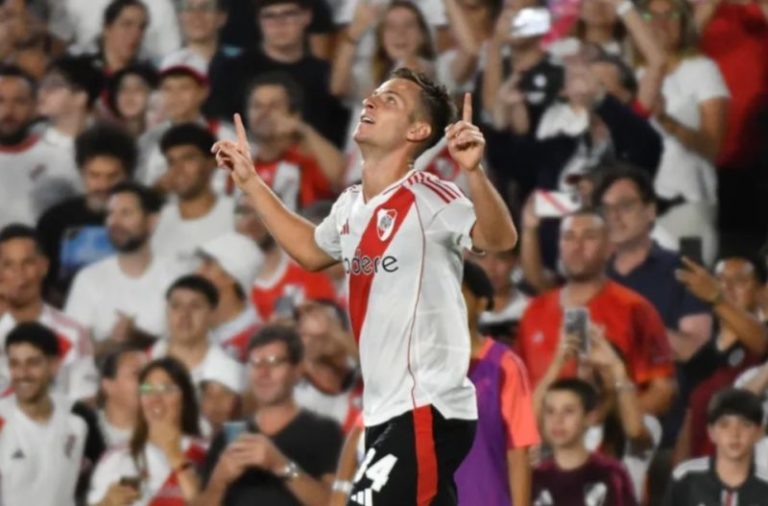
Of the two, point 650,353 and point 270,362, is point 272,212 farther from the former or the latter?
point 650,353

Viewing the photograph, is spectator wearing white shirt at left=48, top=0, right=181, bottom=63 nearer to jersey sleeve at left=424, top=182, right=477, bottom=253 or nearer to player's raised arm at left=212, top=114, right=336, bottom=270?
player's raised arm at left=212, top=114, right=336, bottom=270

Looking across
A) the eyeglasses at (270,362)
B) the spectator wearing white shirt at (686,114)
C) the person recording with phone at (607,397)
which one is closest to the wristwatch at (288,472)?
the eyeglasses at (270,362)

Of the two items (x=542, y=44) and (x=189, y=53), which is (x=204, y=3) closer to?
(x=189, y=53)

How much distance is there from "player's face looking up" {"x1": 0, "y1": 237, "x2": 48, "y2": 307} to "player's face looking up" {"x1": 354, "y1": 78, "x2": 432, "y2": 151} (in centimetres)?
435

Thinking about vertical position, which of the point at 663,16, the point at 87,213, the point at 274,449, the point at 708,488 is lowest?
the point at 708,488

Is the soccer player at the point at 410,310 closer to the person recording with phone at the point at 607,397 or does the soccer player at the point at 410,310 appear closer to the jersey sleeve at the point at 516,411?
the jersey sleeve at the point at 516,411

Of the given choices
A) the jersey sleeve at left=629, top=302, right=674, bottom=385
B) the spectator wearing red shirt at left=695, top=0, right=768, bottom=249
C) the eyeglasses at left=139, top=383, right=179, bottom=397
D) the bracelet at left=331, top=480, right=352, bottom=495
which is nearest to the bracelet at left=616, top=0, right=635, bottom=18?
the spectator wearing red shirt at left=695, top=0, right=768, bottom=249

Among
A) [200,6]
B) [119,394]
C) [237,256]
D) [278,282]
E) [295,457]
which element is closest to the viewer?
[295,457]

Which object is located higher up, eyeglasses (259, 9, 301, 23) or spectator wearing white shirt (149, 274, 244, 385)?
eyeglasses (259, 9, 301, 23)

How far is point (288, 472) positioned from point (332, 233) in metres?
2.44

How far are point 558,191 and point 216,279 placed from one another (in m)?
1.72

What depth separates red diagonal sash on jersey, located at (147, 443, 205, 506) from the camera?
333 inches

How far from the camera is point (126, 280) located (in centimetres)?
983

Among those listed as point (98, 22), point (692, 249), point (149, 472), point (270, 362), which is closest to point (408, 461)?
point (270, 362)
